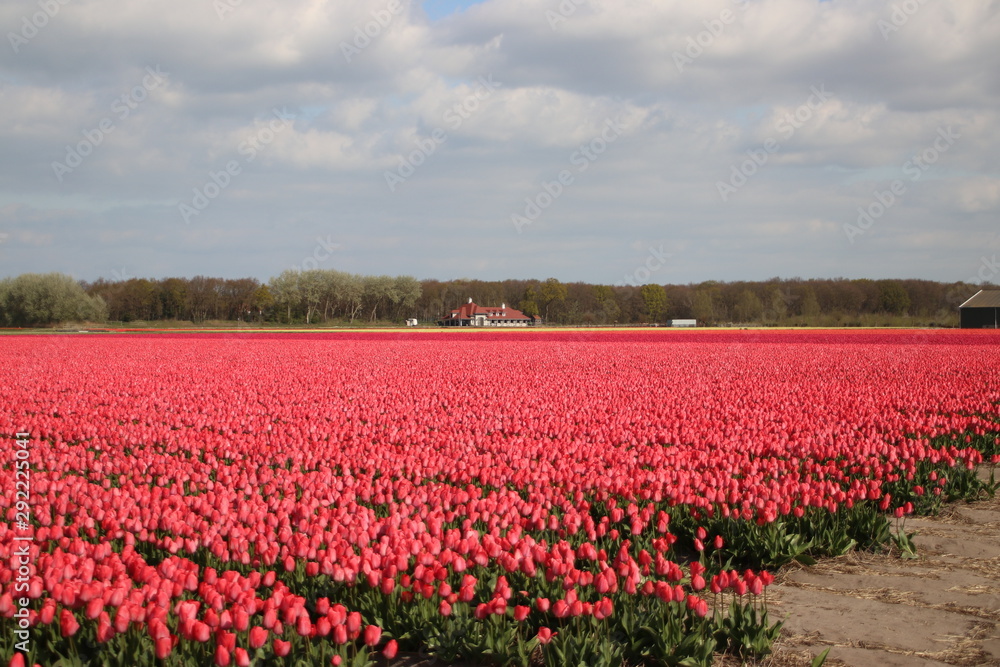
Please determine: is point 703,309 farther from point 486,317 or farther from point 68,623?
point 68,623

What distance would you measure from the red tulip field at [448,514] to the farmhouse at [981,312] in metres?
60.4

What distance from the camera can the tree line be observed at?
8419 centimetres

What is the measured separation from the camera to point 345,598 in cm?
464

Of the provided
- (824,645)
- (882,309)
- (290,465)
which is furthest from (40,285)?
(882,309)

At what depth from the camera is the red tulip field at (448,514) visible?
3.95 m

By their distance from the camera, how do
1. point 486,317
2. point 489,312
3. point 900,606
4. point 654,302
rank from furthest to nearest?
point 489,312, point 486,317, point 654,302, point 900,606

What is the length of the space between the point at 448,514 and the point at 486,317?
118m

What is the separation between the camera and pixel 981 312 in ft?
219

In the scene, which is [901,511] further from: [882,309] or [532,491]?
[882,309]

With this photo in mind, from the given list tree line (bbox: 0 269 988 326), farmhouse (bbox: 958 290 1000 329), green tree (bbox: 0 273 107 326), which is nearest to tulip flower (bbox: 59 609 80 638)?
farmhouse (bbox: 958 290 1000 329)

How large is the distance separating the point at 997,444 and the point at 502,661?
8563 mm

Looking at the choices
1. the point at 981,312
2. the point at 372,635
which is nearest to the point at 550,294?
the point at 981,312

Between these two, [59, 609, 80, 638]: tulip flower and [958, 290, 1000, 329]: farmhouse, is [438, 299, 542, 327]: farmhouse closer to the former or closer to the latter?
[958, 290, 1000, 329]: farmhouse

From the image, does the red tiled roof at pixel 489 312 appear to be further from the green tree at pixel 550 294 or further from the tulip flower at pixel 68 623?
the tulip flower at pixel 68 623
